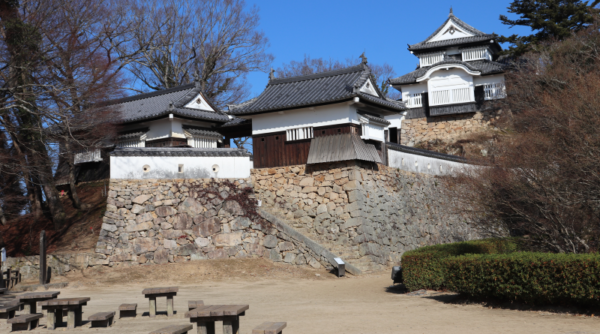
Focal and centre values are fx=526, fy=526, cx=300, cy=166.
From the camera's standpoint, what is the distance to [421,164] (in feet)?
81.6

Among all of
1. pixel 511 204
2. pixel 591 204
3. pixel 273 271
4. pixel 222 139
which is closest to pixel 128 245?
pixel 273 271

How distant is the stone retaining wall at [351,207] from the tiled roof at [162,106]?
164 inches

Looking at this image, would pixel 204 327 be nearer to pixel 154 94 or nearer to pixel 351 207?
pixel 351 207

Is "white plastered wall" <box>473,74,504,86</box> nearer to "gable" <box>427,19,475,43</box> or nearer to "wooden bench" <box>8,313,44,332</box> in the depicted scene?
"gable" <box>427,19,475,43</box>

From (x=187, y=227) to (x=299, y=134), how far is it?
18.8ft

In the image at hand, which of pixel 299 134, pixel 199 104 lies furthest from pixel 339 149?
pixel 199 104

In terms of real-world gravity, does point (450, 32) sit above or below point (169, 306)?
above

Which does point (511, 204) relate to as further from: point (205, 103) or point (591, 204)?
point (205, 103)

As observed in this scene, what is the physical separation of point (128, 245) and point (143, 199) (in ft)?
5.66

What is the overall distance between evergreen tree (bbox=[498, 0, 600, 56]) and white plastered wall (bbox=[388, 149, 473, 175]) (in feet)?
31.7

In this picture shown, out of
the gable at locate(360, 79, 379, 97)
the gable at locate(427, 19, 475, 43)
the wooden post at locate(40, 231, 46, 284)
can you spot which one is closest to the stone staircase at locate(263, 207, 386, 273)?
the gable at locate(360, 79, 379, 97)

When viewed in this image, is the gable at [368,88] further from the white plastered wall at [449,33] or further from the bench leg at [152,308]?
the white plastered wall at [449,33]

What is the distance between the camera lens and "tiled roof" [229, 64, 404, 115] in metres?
20.2

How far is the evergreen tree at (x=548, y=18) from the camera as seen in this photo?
98.0 ft
